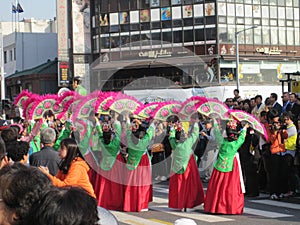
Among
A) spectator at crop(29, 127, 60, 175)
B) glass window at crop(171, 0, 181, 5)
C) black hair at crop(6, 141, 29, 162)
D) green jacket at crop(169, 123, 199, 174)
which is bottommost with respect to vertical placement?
green jacket at crop(169, 123, 199, 174)

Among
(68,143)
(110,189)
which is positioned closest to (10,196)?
(68,143)

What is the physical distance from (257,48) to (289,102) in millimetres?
35294

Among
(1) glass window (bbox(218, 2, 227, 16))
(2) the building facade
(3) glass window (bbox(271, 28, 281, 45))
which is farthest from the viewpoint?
(3) glass window (bbox(271, 28, 281, 45))

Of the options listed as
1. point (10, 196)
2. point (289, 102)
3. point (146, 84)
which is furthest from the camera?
point (146, 84)

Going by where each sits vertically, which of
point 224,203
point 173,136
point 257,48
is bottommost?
point 224,203

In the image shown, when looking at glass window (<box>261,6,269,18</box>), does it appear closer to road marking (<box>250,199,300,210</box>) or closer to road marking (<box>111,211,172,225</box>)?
road marking (<box>250,199,300,210</box>)

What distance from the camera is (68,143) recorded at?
6.99 m

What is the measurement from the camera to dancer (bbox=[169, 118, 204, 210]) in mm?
11945

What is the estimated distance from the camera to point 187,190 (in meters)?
12.0

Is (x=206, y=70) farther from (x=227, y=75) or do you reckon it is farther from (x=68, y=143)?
(x=68, y=143)

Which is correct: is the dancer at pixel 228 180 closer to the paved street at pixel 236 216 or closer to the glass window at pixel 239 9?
the paved street at pixel 236 216

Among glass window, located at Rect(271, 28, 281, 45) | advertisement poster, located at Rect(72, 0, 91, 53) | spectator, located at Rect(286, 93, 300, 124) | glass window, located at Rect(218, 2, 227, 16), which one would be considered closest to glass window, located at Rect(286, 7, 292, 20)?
glass window, located at Rect(271, 28, 281, 45)

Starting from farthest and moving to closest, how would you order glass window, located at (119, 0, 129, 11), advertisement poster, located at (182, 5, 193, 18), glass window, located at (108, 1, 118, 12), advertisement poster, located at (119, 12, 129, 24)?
glass window, located at (108, 1, 118, 12), glass window, located at (119, 0, 129, 11), advertisement poster, located at (119, 12, 129, 24), advertisement poster, located at (182, 5, 193, 18)

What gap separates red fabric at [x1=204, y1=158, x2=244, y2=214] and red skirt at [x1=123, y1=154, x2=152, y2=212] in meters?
1.24
